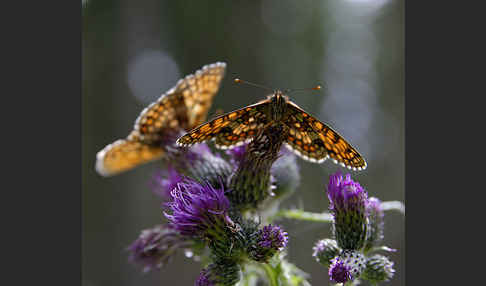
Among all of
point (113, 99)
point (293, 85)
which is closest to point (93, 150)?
point (113, 99)

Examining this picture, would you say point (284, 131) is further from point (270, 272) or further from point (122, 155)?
point (122, 155)

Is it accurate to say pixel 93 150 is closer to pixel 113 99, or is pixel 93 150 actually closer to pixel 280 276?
pixel 113 99

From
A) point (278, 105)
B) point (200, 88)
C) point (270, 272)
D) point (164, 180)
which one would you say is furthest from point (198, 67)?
point (270, 272)

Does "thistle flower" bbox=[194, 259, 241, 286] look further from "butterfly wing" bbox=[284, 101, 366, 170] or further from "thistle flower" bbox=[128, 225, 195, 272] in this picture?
"butterfly wing" bbox=[284, 101, 366, 170]

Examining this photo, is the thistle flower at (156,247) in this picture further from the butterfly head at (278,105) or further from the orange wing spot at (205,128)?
the butterfly head at (278,105)

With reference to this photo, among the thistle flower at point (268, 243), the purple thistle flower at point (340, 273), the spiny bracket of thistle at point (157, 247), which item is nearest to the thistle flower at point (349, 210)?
the purple thistle flower at point (340, 273)

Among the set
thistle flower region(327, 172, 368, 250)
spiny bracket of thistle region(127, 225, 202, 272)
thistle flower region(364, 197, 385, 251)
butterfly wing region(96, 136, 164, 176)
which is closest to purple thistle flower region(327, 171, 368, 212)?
thistle flower region(327, 172, 368, 250)
